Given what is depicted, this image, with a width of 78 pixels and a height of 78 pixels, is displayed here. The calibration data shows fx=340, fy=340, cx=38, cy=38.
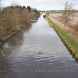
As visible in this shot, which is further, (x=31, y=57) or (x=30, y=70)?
(x=31, y=57)

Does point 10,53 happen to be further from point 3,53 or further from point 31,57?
point 31,57

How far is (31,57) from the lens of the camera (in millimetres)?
18219

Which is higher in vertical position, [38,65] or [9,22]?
[38,65]

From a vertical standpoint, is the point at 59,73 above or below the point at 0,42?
above

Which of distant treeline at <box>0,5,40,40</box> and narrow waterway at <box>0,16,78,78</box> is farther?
distant treeline at <box>0,5,40,40</box>

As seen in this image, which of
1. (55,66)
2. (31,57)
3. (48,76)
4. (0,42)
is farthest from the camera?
(0,42)

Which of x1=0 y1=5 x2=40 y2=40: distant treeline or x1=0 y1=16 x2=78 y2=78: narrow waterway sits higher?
x1=0 y1=16 x2=78 y2=78: narrow waterway

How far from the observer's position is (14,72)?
44.7 feet

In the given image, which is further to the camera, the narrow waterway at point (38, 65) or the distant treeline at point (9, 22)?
the distant treeline at point (9, 22)

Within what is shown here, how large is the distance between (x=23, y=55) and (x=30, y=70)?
16.1ft

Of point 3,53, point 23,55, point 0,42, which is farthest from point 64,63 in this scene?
point 0,42

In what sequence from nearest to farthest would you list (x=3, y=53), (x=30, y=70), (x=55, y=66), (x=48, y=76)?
(x=48, y=76) < (x=30, y=70) < (x=55, y=66) < (x=3, y=53)

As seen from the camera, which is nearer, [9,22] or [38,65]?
[38,65]

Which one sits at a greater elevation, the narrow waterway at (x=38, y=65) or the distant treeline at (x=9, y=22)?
the narrow waterway at (x=38, y=65)
